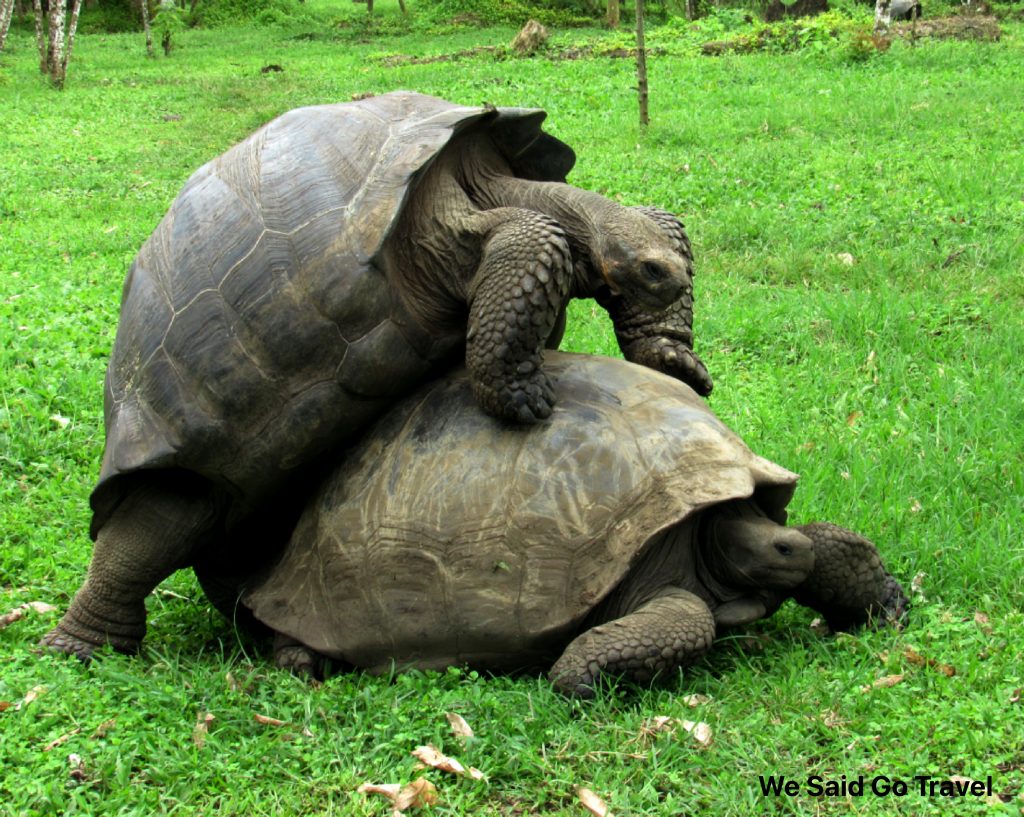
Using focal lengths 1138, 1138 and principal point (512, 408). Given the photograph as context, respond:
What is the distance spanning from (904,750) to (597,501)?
3.66ft

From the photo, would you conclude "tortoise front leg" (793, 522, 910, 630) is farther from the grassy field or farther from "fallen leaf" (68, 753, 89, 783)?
"fallen leaf" (68, 753, 89, 783)

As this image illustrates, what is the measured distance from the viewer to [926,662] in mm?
3377

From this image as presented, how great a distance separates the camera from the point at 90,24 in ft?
103

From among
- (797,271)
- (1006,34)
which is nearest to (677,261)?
(797,271)

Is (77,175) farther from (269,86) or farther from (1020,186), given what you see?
(1020,186)

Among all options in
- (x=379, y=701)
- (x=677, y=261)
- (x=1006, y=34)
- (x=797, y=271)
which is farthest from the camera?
(x=1006, y=34)

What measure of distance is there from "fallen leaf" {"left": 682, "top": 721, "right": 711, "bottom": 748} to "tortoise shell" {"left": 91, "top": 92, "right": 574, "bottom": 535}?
147 cm

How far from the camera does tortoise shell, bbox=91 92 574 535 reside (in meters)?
3.62

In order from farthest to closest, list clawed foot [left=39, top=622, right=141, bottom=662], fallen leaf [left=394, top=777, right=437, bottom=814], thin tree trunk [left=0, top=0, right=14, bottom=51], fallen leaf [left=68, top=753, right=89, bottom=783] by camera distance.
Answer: thin tree trunk [left=0, top=0, right=14, bottom=51] → clawed foot [left=39, top=622, right=141, bottom=662] → fallen leaf [left=68, top=753, right=89, bottom=783] → fallen leaf [left=394, top=777, right=437, bottom=814]

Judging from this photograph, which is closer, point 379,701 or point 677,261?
point 379,701

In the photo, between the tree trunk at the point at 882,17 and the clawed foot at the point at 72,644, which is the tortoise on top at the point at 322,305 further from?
the tree trunk at the point at 882,17

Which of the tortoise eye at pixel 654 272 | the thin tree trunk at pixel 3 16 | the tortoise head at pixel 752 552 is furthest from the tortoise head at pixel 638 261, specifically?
the thin tree trunk at pixel 3 16

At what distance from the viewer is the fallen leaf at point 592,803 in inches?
111

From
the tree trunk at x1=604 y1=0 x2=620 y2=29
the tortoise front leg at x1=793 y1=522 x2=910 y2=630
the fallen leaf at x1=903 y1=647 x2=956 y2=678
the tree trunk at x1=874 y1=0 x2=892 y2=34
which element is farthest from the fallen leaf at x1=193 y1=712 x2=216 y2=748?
the tree trunk at x1=604 y1=0 x2=620 y2=29
